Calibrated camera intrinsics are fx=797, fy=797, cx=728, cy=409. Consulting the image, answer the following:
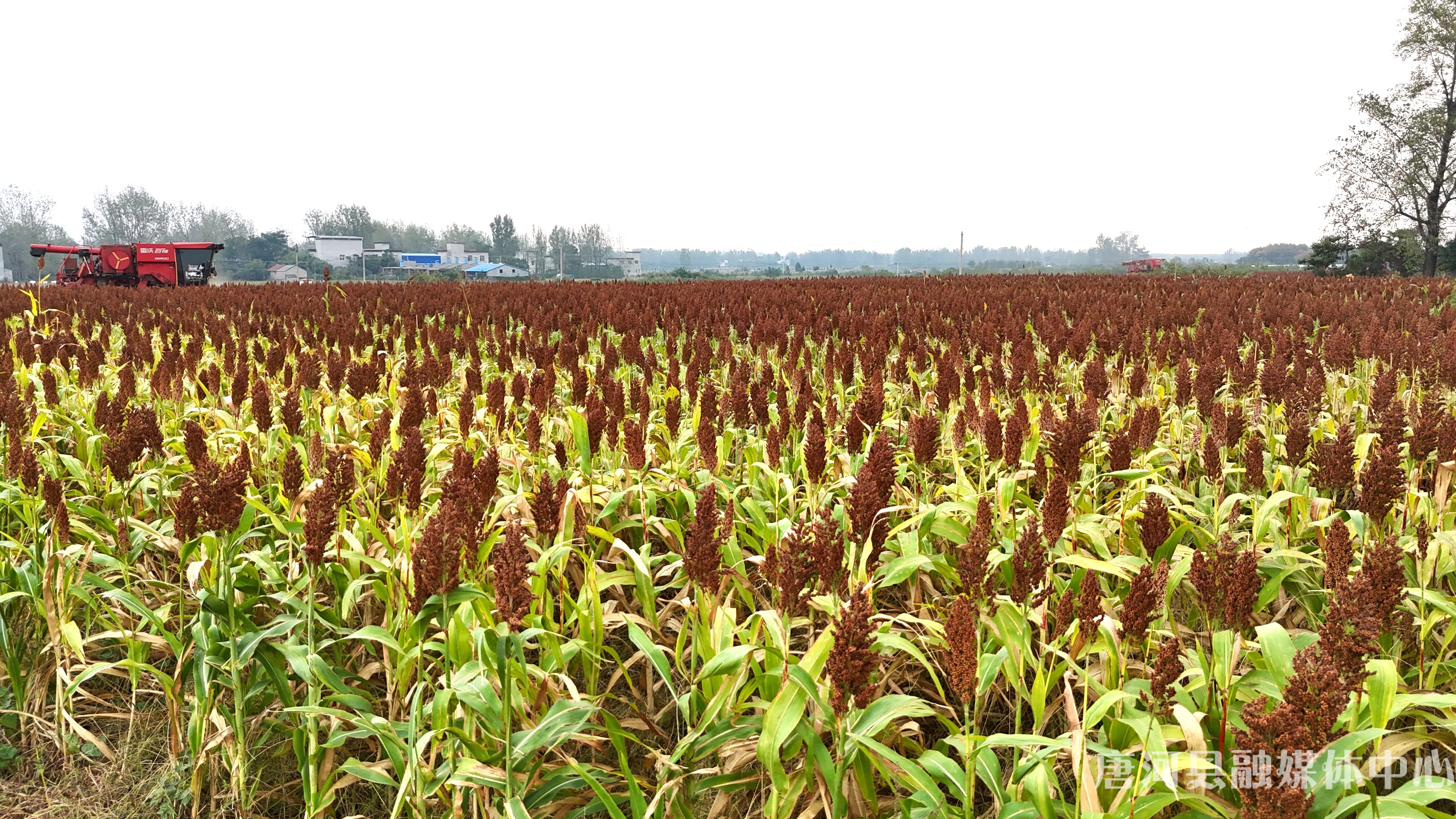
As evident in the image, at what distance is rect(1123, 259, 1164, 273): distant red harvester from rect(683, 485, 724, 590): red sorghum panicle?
4641 centimetres

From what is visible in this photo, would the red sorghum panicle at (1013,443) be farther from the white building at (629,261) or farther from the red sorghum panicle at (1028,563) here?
the white building at (629,261)

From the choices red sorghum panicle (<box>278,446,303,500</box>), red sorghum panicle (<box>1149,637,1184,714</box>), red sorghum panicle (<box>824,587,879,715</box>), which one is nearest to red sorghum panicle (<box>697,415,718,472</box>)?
red sorghum panicle (<box>278,446,303,500</box>)

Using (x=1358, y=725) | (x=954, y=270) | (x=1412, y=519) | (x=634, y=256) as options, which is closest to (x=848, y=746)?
(x=1358, y=725)

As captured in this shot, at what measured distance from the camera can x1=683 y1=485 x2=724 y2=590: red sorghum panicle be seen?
6.79 feet

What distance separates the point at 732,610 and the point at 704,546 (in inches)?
16.4

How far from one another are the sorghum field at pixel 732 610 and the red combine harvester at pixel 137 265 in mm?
31242

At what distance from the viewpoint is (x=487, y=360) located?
8219 mm

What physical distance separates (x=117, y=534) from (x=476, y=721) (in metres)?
1.76

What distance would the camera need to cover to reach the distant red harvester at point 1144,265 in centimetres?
4539

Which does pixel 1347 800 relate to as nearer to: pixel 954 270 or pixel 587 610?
pixel 587 610

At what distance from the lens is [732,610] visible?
2395mm

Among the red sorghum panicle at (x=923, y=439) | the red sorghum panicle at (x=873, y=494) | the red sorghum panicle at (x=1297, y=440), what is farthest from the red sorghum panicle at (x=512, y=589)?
the red sorghum panicle at (x=1297, y=440)

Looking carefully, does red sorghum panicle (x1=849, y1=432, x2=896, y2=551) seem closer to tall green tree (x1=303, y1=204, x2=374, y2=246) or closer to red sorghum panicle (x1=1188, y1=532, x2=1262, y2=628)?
red sorghum panicle (x1=1188, y1=532, x2=1262, y2=628)

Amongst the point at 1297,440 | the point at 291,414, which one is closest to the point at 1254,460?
the point at 1297,440
